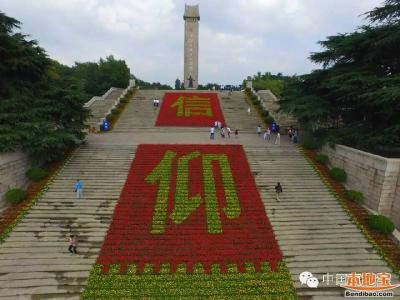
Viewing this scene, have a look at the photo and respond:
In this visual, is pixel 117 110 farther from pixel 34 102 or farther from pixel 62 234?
pixel 62 234

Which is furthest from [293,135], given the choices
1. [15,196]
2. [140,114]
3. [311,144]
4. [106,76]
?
[106,76]

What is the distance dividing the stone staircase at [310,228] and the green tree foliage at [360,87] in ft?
13.8

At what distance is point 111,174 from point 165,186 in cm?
424

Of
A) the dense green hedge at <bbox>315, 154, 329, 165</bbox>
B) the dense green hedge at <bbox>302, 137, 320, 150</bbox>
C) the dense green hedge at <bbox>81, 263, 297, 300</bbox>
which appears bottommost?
the dense green hedge at <bbox>81, 263, 297, 300</bbox>

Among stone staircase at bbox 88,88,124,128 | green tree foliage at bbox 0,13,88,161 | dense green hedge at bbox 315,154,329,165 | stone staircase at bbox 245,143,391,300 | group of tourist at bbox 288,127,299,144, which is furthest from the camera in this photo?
stone staircase at bbox 88,88,124,128

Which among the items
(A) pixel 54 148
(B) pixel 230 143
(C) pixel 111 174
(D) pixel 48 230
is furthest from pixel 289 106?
(D) pixel 48 230

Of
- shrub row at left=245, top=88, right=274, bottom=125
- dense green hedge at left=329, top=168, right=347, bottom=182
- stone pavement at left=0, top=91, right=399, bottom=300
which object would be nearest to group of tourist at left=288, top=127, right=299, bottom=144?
stone pavement at left=0, top=91, right=399, bottom=300

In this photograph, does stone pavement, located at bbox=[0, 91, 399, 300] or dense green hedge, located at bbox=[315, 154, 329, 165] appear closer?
stone pavement, located at bbox=[0, 91, 399, 300]

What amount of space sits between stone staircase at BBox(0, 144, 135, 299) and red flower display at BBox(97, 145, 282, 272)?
35.2 inches

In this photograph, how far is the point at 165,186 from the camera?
26.1m

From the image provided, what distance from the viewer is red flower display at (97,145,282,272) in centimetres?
1953

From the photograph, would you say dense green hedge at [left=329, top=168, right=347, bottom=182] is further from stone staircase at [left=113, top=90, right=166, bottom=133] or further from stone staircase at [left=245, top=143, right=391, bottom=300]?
stone staircase at [left=113, top=90, right=166, bottom=133]

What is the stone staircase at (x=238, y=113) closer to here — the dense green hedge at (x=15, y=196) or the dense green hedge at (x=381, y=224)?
the dense green hedge at (x=381, y=224)

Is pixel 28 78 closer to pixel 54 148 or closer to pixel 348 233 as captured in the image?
pixel 54 148
